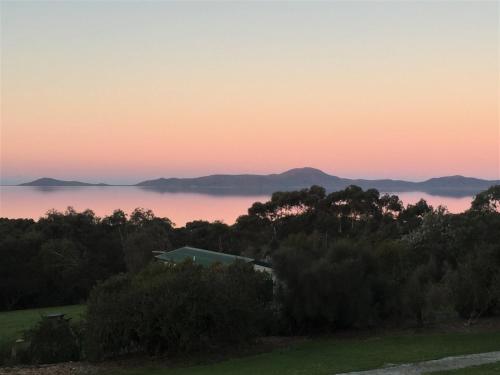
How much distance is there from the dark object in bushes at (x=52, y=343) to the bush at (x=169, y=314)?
4.99 ft

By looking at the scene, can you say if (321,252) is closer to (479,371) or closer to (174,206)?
(479,371)

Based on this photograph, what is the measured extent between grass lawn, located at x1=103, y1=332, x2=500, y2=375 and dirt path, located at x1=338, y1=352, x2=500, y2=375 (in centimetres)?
44

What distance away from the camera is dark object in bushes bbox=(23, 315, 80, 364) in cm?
1720

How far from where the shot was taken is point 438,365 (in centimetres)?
1360

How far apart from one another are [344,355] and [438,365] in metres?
3.13

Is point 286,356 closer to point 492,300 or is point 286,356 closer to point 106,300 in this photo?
point 106,300

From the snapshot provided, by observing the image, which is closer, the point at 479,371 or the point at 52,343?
the point at 479,371

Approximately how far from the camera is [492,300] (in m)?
20.2

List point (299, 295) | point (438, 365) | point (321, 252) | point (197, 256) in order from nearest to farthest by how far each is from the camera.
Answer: point (438, 365), point (299, 295), point (321, 252), point (197, 256)

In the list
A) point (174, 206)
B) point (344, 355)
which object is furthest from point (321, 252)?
point (174, 206)

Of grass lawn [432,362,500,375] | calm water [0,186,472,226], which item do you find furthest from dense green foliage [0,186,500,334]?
calm water [0,186,472,226]

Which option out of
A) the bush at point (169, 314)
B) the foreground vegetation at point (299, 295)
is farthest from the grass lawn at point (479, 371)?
the bush at point (169, 314)

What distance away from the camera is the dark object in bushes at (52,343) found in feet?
56.4

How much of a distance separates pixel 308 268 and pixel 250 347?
3.98 meters
